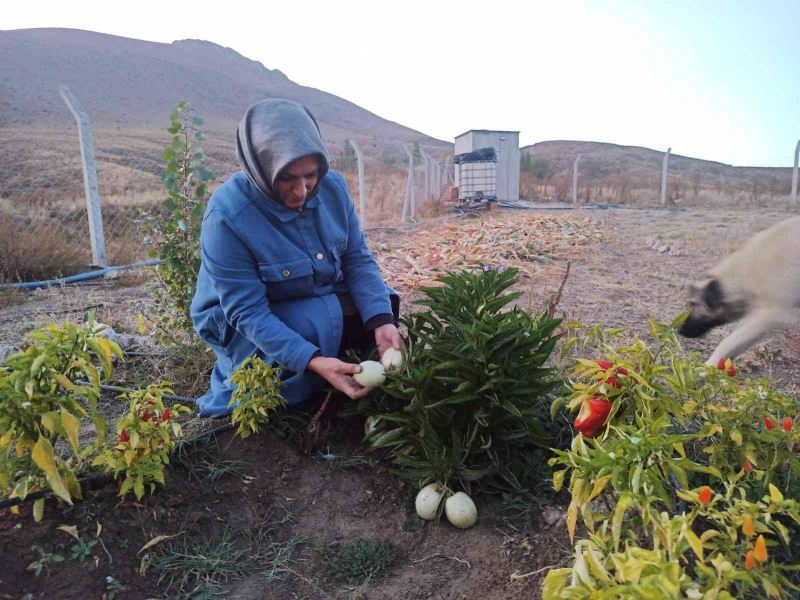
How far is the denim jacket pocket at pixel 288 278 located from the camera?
227 cm

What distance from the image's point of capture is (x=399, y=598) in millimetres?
1678

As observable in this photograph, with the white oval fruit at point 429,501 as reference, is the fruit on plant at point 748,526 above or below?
above

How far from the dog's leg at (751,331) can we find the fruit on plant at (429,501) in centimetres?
111

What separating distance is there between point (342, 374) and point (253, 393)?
336mm

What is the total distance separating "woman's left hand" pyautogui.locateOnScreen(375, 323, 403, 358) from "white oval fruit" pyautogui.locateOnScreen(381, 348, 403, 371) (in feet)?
0.45

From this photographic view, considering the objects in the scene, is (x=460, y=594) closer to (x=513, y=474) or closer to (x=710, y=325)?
(x=513, y=474)

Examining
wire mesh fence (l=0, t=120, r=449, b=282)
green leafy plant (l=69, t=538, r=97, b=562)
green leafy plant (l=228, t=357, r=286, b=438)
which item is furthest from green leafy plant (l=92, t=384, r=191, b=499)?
wire mesh fence (l=0, t=120, r=449, b=282)

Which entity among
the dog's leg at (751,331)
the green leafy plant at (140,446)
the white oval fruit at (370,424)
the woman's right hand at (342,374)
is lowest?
the white oval fruit at (370,424)

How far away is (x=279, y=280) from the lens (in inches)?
90.5

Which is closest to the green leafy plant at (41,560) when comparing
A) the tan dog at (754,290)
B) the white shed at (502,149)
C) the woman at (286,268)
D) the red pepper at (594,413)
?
the woman at (286,268)

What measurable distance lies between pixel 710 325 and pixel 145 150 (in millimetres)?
29475

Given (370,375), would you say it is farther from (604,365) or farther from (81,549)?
(81,549)

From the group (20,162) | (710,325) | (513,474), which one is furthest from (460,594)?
(20,162)

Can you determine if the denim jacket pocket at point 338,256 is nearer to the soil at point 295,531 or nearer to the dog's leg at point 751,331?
the soil at point 295,531
